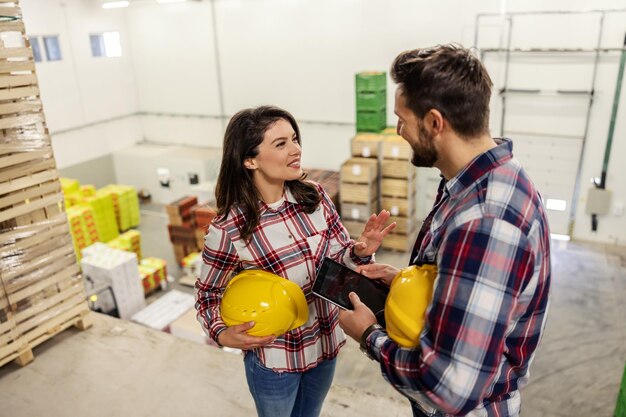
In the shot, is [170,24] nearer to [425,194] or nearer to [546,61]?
[425,194]

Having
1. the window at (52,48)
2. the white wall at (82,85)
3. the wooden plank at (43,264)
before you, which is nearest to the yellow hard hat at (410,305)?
the wooden plank at (43,264)

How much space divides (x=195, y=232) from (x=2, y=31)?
20.7 ft

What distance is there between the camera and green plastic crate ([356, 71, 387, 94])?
8.45 meters

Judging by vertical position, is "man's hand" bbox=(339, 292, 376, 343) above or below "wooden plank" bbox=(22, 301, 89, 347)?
above

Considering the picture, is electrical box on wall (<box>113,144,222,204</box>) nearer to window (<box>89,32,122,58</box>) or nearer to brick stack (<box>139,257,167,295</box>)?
window (<box>89,32,122,58</box>)

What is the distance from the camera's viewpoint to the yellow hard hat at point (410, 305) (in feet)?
4.85

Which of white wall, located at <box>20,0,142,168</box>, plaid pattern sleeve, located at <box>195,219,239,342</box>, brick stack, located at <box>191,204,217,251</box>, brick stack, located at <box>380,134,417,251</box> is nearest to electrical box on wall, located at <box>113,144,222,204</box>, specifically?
white wall, located at <box>20,0,142,168</box>

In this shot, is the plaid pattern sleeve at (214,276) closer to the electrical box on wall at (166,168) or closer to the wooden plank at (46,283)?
the wooden plank at (46,283)

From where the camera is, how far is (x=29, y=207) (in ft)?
11.9

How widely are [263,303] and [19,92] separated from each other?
8.81 ft

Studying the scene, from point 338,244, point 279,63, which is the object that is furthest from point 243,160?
point 279,63

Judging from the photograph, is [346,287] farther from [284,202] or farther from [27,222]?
[27,222]

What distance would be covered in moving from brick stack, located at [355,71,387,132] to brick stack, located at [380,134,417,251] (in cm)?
43

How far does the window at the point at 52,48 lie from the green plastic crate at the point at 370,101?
25.9 ft
